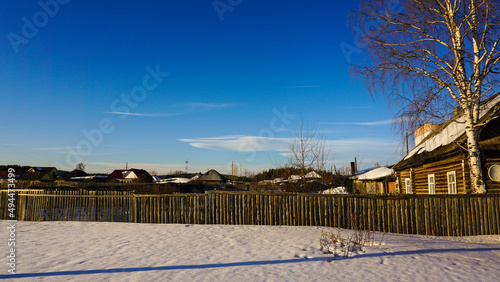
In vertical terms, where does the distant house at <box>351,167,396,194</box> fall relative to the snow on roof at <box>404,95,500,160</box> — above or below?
below

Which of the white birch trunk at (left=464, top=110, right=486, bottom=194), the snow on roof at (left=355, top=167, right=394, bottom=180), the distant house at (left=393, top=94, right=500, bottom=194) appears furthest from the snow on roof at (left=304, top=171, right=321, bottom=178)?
the snow on roof at (left=355, top=167, right=394, bottom=180)

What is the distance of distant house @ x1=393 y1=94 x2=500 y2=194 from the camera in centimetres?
1168

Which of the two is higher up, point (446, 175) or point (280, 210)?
point (446, 175)

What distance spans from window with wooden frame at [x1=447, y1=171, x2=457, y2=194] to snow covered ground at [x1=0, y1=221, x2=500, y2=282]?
4181 mm

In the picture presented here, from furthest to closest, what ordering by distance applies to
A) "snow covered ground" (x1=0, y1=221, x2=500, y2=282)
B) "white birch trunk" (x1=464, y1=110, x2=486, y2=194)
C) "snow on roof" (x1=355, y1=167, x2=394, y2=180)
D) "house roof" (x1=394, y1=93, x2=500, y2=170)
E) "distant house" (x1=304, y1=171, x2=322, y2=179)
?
1. "snow on roof" (x1=355, y1=167, x2=394, y2=180)
2. "distant house" (x1=304, y1=171, x2=322, y2=179)
3. "house roof" (x1=394, y1=93, x2=500, y2=170)
4. "white birch trunk" (x1=464, y1=110, x2=486, y2=194)
5. "snow covered ground" (x1=0, y1=221, x2=500, y2=282)

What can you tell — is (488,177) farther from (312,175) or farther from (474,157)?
(312,175)

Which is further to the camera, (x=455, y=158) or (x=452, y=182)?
(x=452, y=182)

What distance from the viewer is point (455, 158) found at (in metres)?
12.3

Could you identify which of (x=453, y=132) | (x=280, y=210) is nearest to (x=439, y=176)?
(x=453, y=132)

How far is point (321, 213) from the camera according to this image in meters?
10.8

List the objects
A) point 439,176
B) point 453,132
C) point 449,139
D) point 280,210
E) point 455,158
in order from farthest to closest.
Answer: point 439,176 < point 453,132 < point 449,139 < point 455,158 < point 280,210

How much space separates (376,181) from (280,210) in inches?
917

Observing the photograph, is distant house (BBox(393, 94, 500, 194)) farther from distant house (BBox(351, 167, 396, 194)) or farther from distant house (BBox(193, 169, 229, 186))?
distant house (BBox(193, 169, 229, 186))

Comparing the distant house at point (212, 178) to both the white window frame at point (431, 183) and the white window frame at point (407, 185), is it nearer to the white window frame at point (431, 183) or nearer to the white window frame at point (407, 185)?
the white window frame at point (407, 185)
